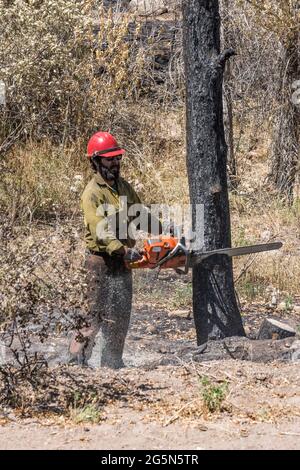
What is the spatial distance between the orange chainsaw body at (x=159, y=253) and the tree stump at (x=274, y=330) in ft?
4.36

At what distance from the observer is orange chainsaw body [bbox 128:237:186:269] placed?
730 centimetres

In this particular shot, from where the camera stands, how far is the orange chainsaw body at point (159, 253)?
730 cm

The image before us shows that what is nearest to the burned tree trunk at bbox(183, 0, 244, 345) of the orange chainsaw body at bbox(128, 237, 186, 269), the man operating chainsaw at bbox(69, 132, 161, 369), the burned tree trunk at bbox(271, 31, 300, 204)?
the orange chainsaw body at bbox(128, 237, 186, 269)

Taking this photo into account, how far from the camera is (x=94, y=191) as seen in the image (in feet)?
25.0

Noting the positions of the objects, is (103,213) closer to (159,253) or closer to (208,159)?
(159,253)

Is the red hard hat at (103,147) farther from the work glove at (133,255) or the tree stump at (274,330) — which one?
the tree stump at (274,330)

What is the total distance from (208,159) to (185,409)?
7.99 ft

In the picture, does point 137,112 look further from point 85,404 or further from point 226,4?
point 85,404

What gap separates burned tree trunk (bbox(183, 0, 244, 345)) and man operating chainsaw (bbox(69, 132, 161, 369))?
55 cm

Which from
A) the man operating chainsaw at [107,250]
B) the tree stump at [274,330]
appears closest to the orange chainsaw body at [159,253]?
the man operating chainsaw at [107,250]

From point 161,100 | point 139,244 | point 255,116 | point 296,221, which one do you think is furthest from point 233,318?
point 161,100

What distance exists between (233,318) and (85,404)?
2163mm

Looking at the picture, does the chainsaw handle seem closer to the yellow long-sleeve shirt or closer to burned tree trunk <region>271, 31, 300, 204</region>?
the yellow long-sleeve shirt
